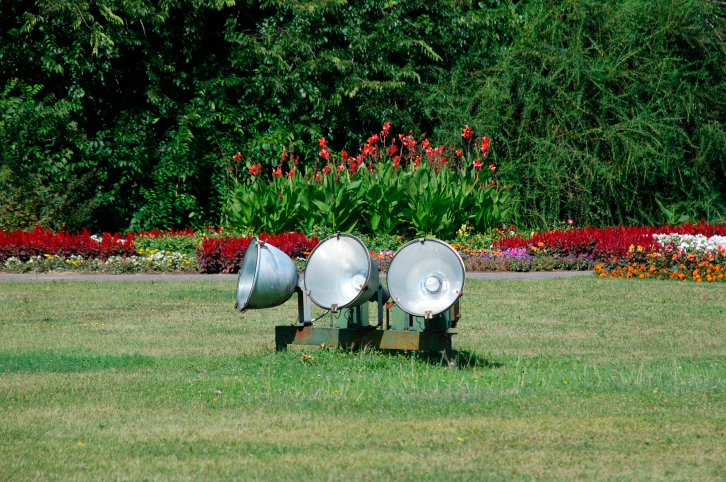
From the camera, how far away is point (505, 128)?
16141mm

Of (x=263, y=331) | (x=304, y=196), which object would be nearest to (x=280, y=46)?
(x=304, y=196)

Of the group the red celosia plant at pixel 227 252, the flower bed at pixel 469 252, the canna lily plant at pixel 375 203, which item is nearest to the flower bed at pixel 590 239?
the flower bed at pixel 469 252

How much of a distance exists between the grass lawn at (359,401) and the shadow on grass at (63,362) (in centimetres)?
2

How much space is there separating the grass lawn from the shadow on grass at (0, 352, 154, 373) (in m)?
0.02

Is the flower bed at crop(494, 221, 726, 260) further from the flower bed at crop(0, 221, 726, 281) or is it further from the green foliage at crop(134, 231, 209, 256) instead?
the green foliage at crop(134, 231, 209, 256)

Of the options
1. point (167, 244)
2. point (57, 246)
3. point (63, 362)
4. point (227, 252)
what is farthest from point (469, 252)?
→ point (63, 362)

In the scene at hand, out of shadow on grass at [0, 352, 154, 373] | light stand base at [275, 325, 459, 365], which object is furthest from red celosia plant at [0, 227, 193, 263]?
light stand base at [275, 325, 459, 365]

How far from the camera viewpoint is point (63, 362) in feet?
19.9

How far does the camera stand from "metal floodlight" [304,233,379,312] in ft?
19.2

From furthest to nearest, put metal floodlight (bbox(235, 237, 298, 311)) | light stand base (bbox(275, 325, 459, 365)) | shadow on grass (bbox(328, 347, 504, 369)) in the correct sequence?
shadow on grass (bbox(328, 347, 504, 369)) → metal floodlight (bbox(235, 237, 298, 311)) → light stand base (bbox(275, 325, 459, 365))

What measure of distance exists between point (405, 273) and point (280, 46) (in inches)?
465

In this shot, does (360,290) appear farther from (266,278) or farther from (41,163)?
(41,163)

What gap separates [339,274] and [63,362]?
2.22m

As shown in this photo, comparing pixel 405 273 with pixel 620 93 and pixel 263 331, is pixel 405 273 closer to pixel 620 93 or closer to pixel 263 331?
pixel 263 331
